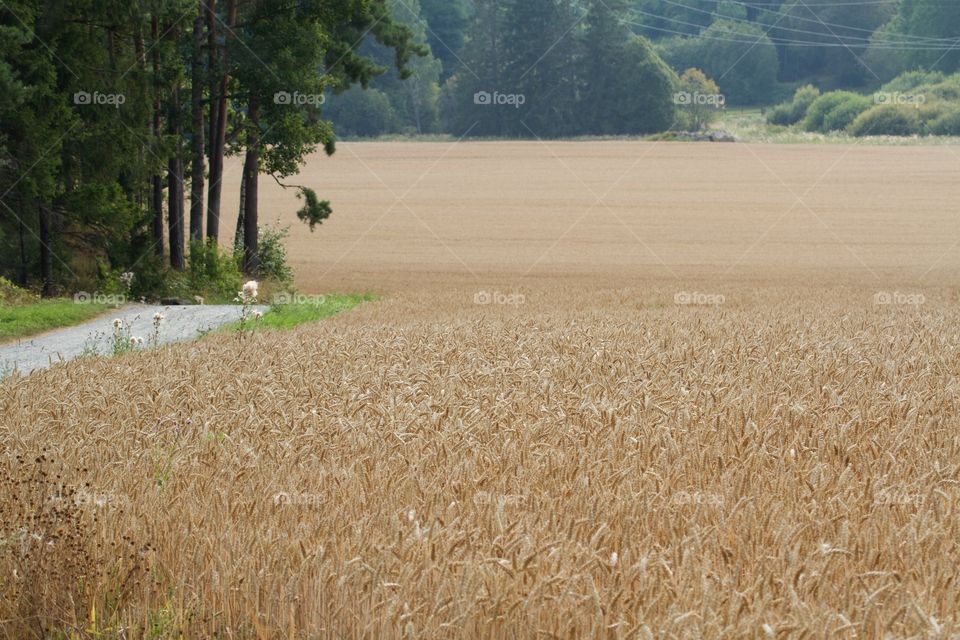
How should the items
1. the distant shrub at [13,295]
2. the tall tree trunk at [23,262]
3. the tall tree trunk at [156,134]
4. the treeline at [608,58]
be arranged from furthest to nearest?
1. the treeline at [608,58]
2. the tall tree trunk at [156,134]
3. the tall tree trunk at [23,262]
4. the distant shrub at [13,295]

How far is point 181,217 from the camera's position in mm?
29625

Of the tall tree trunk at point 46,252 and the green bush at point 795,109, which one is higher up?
the green bush at point 795,109

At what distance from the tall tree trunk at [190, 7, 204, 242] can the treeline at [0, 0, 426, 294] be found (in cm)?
4

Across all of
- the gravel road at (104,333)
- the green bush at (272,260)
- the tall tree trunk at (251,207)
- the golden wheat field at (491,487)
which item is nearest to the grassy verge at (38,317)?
the gravel road at (104,333)

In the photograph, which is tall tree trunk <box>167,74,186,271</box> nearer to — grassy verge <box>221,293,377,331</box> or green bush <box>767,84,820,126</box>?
grassy verge <box>221,293,377,331</box>

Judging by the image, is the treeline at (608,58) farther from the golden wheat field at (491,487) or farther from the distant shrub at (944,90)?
the golden wheat field at (491,487)

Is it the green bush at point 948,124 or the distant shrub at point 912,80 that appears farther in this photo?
the distant shrub at point 912,80

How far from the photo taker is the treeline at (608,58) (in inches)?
3676

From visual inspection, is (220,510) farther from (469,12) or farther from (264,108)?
(469,12)

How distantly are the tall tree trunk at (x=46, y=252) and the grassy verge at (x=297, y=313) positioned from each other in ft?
20.9

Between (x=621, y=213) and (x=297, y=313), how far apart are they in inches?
2016

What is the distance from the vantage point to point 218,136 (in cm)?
3180

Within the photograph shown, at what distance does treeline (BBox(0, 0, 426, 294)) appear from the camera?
24844mm

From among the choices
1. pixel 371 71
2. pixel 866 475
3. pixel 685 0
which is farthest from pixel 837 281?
pixel 685 0
